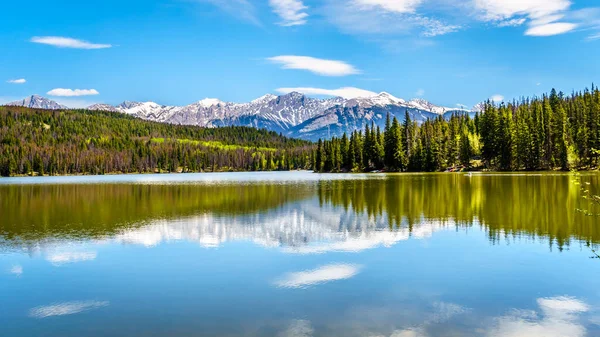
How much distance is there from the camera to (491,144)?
125125mm

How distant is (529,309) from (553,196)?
113 feet

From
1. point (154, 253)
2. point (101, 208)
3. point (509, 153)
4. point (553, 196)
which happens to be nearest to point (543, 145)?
point (509, 153)

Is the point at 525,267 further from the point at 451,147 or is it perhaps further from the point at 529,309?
the point at 451,147

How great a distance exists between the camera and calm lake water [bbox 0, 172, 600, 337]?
41.0 feet

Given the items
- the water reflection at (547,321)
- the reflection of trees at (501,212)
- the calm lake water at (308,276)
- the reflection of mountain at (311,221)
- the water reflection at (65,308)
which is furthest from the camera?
the reflection of mountain at (311,221)

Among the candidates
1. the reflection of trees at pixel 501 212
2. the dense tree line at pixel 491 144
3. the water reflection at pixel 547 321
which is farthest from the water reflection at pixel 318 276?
the dense tree line at pixel 491 144

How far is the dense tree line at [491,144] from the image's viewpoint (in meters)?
108

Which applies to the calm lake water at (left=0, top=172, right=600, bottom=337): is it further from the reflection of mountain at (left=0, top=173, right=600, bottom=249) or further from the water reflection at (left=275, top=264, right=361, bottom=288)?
the reflection of mountain at (left=0, top=173, right=600, bottom=249)

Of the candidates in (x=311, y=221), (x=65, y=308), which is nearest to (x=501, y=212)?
(x=311, y=221)

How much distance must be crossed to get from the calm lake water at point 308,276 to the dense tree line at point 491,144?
279 ft

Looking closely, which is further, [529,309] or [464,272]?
[464,272]

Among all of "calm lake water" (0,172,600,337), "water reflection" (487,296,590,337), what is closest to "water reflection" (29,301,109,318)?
"calm lake water" (0,172,600,337)

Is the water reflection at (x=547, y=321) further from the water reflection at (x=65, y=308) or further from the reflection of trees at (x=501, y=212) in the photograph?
the water reflection at (x=65, y=308)

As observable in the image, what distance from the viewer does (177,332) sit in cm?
1197
